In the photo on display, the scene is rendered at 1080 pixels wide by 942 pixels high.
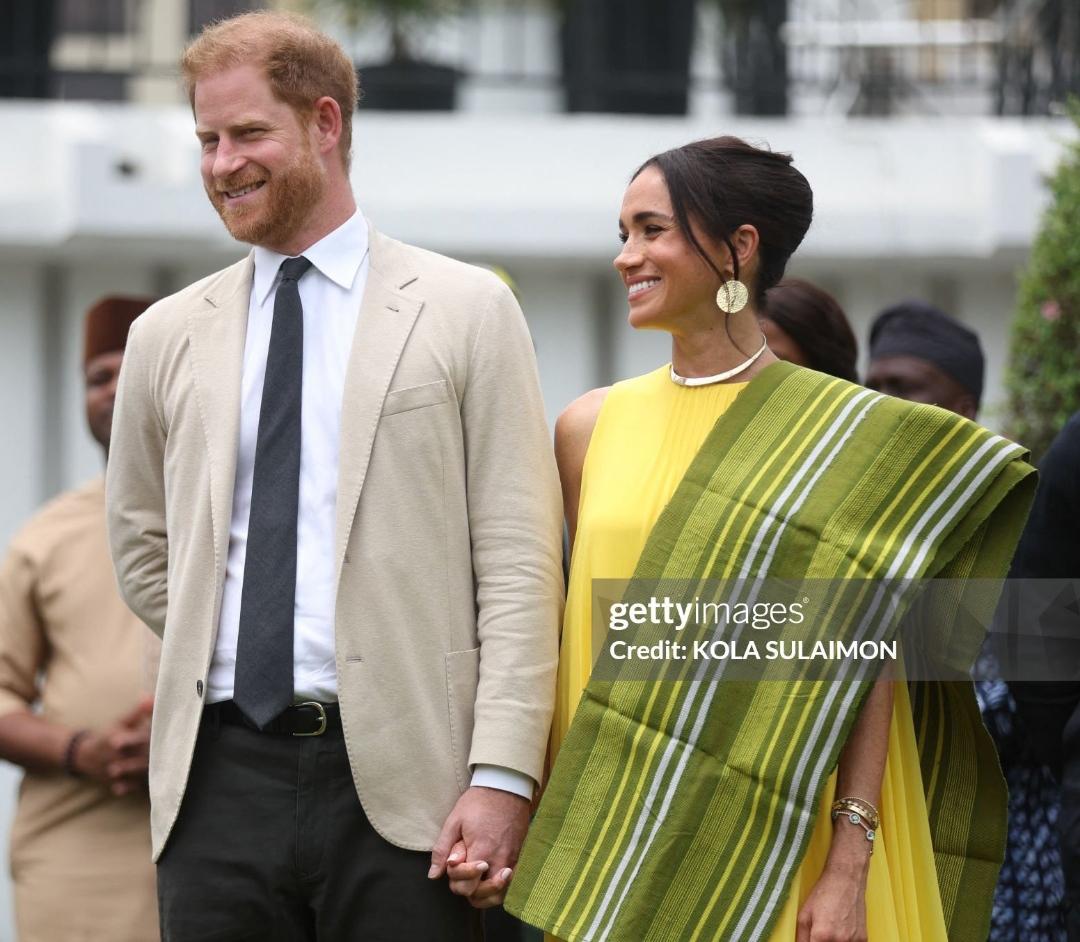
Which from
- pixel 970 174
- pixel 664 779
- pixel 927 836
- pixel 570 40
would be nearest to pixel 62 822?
pixel 664 779

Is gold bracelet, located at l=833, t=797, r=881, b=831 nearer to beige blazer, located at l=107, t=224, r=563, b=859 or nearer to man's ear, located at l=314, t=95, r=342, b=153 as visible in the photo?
beige blazer, located at l=107, t=224, r=563, b=859

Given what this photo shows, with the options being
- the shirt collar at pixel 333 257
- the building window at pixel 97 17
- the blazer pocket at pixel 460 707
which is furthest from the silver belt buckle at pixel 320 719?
the building window at pixel 97 17

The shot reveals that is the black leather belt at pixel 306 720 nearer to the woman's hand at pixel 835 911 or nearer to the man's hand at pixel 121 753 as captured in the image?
the woman's hand at pixel 835 911

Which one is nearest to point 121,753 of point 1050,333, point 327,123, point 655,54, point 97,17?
point 327,123

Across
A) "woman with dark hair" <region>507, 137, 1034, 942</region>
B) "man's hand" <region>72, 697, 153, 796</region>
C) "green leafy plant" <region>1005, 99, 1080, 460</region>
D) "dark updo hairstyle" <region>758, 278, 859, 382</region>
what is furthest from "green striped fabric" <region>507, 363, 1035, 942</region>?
"green leafy plant" <region>1005, 99, 1080, 460</region>

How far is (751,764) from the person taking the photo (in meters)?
3.04

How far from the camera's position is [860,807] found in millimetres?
3064

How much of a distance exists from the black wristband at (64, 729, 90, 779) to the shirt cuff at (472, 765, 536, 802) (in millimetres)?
1402

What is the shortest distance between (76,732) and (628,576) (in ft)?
5.19

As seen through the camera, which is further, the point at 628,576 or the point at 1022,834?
the point at 1022,834

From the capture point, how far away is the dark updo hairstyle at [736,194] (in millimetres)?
3252

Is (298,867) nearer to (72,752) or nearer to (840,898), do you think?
(840,898)

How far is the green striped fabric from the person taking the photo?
3031 mm

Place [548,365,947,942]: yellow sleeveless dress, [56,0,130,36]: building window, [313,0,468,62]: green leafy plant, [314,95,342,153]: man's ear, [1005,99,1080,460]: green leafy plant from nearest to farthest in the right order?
1. [548,365,947,942]: yellow sleeveless dress
2. [314,95,342,153]: man's ear
3. [1005,99,1080,460]: green leafy plant
4. [313,0,468,62]: green leafy plant
5. [56,0,130,36]: building window
